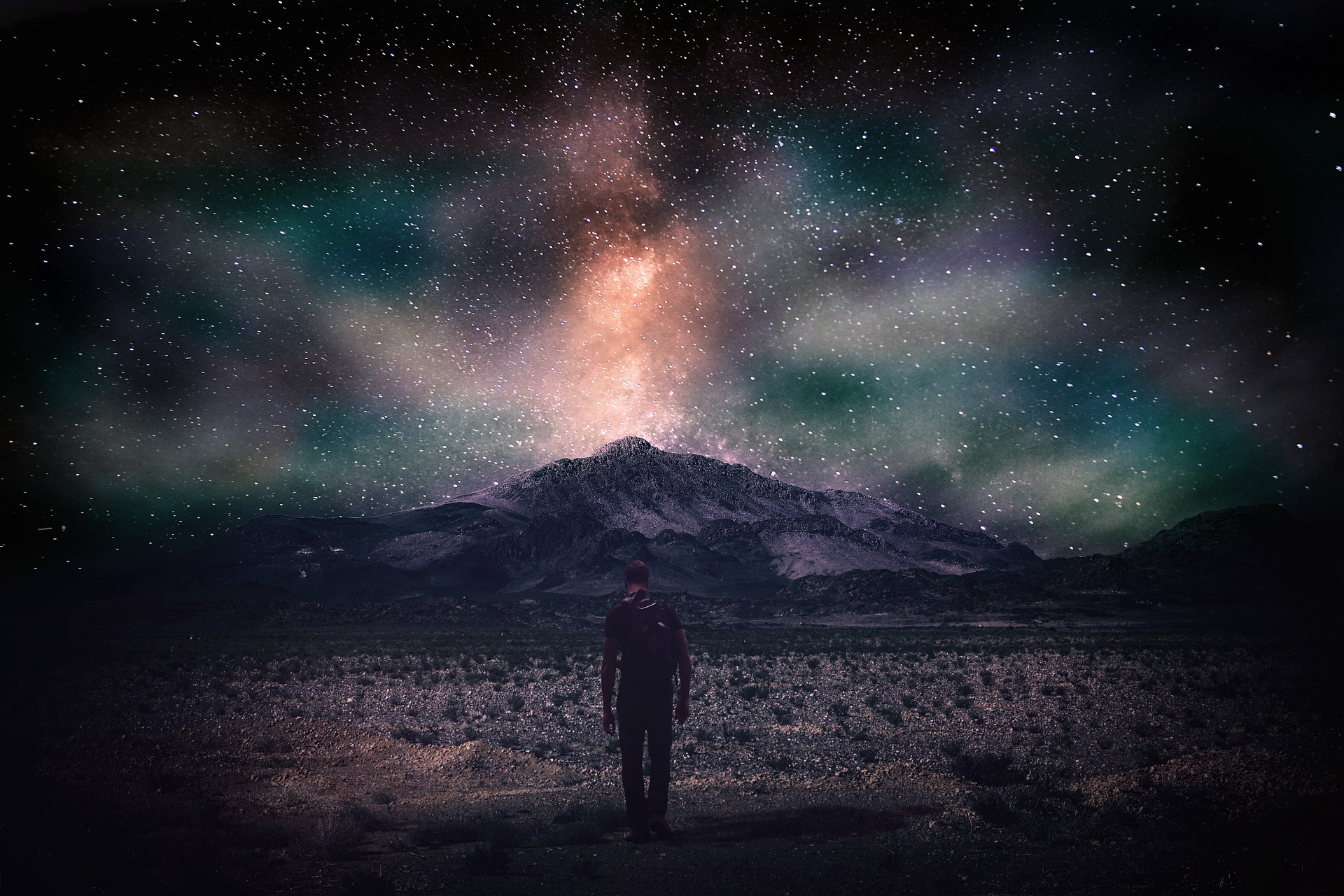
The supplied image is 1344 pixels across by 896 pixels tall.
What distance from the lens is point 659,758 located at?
8047 millimetres

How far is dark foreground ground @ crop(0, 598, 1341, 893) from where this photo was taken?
23.5ft

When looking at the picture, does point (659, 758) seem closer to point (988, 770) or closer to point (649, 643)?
point (649, 643)

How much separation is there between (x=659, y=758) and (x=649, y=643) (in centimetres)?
116

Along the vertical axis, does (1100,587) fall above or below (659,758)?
below

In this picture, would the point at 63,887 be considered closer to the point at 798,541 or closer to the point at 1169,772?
the point at 1169,772

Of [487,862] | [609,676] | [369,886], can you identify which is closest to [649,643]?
[609,676]

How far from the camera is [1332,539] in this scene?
15775 cm

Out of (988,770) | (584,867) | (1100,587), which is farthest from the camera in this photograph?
(1100,587)

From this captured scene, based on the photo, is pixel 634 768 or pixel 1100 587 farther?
pixel 1100 587

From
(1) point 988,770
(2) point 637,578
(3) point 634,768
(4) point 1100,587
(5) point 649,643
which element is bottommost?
(4) point 1100,587

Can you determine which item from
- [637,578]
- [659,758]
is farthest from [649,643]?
[659,758]

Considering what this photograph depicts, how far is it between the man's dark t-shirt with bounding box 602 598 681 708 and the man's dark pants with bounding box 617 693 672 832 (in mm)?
11

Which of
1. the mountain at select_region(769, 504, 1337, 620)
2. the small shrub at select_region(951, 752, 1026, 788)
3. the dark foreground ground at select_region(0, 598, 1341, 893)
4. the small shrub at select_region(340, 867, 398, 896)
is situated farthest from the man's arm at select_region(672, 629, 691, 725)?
the mountain at select_region(769, 504, 1337, 620)

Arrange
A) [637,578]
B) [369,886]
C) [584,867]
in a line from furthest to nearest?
[637,578] < [584,867] < [369,886]
